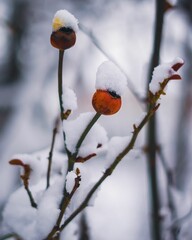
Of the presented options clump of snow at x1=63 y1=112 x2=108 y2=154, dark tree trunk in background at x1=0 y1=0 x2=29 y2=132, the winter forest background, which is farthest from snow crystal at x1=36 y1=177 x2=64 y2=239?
dark tree trunk in background at x1=0 y1=0 x2=29 y2=132

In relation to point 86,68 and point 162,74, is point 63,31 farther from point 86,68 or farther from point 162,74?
point 86,68

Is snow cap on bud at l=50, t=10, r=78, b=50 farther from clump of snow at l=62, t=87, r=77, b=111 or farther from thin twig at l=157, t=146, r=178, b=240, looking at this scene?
thin twig at l=157, t=146, r=178, b=240

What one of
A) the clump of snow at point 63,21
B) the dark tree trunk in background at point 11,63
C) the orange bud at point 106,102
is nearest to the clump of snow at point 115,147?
the orange bud at point 106,102

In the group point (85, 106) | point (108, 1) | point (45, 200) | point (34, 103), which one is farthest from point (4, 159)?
point (85, 106)

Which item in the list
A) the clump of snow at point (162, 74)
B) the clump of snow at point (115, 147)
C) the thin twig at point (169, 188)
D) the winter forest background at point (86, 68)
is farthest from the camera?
the winter forest background at point (86, 68)

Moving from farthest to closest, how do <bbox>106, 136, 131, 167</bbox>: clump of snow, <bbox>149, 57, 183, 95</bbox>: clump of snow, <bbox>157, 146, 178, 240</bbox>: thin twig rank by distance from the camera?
1. <bbox>157, 146, 178, 240</bbox>: thin twig
2. <bbox>106, 136, 131, 167</bbox>: clump of snow
3. <bbox>149, 57, 183, 95</bbox>: clump of snow

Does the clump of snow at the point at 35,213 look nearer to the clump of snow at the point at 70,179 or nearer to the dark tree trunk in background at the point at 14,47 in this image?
the clump of snow at the point at 70,179

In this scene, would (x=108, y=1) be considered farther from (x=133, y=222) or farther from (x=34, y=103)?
(x=133, y=222)
